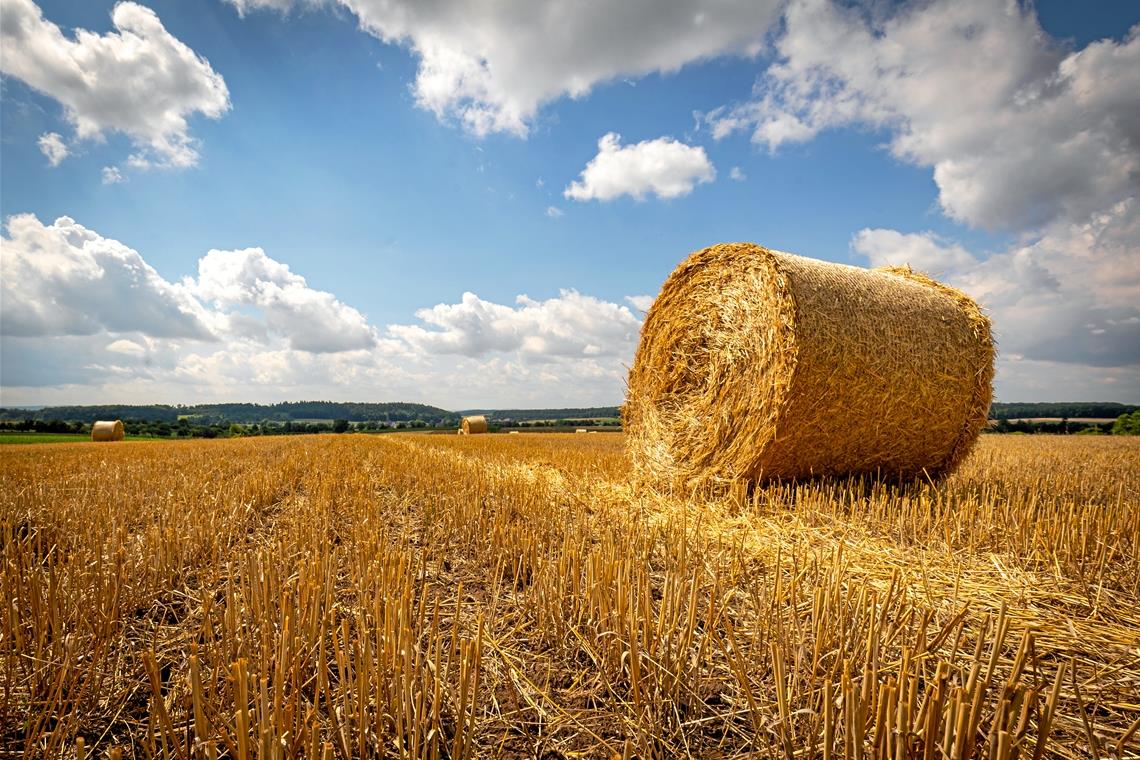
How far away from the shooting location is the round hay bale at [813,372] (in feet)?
18.6

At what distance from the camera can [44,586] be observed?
2.78m

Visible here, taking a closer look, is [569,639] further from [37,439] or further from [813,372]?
[37,439]

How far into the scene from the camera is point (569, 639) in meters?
2.55

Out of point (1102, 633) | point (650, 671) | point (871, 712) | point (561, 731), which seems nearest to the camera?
point (871, 712)

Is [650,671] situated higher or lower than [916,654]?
lower

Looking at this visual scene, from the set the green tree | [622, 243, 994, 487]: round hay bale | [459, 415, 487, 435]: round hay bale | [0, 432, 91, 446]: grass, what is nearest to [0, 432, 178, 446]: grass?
[0, 432, 91, 446]: grass

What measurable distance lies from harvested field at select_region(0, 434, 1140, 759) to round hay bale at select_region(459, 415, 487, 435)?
1068 inches

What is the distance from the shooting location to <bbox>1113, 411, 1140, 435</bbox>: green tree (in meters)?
27.9

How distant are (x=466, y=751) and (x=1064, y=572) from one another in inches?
156

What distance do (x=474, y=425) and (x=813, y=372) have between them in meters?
28.0

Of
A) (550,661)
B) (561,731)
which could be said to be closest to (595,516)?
(550,661)

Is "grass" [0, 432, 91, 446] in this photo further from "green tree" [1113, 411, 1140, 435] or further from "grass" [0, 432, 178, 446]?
"green tree" [1113, 411, 1140, 435]

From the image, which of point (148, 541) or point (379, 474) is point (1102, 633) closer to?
point (148, 541)

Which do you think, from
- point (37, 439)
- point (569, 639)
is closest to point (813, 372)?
point (569, 639)
